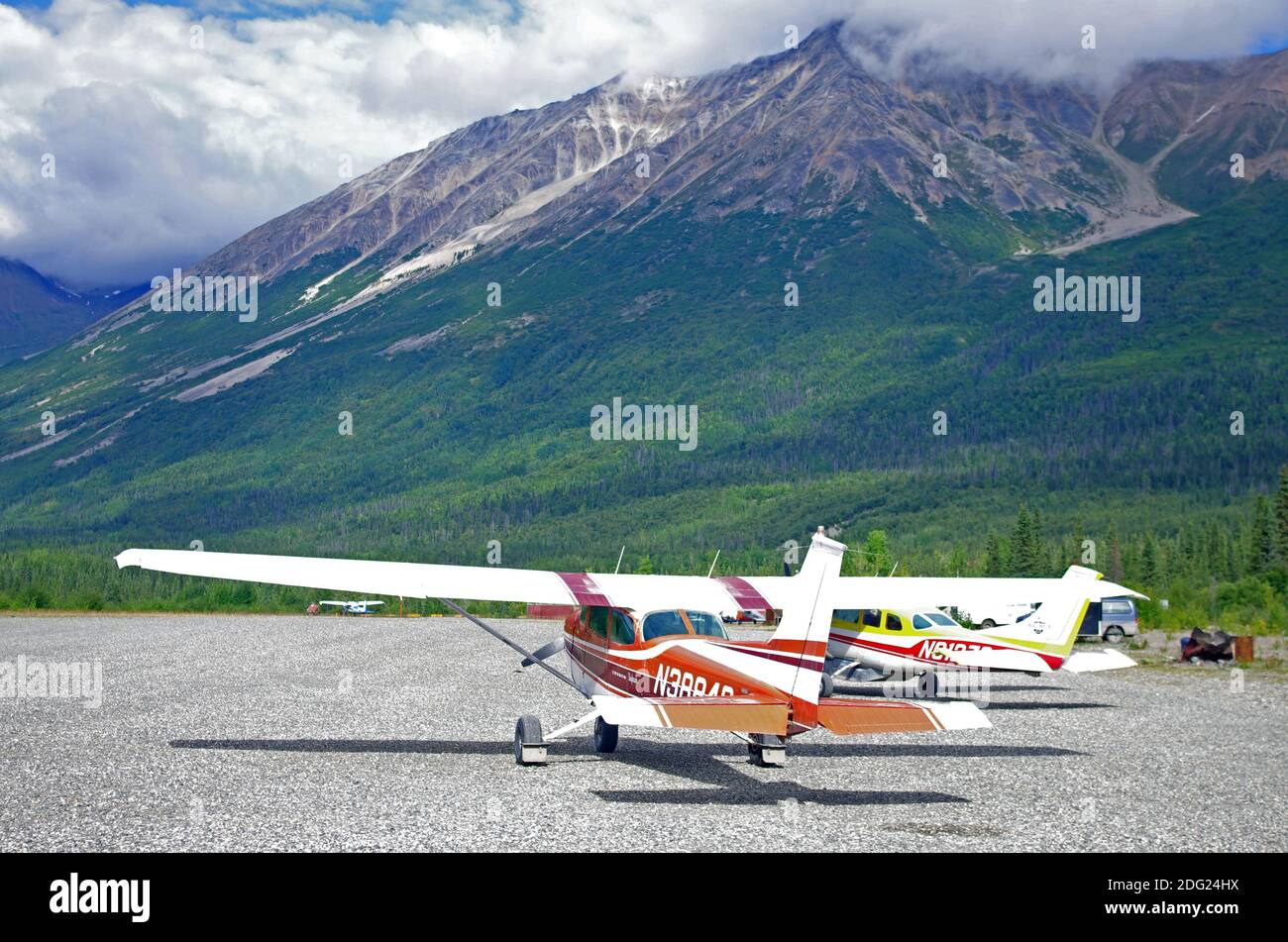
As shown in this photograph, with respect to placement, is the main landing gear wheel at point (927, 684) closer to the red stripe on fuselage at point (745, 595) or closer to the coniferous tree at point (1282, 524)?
the red stripe on fuselage at point (745, 595)

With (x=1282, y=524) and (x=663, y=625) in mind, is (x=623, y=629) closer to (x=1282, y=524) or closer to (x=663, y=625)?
(x=663, y=625)

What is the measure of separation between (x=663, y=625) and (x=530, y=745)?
2155 millimetres

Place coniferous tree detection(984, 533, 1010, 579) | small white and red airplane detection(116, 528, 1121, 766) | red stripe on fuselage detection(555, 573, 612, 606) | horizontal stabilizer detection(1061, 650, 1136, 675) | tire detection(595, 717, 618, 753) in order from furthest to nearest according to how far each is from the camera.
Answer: coniferous tree detection(984, 533, 1010, 579) < horizontal stabilizer detection(1061, 650, 1136, 675) < tire detection(595, 717, 618, 753) < red stripe on fuselage detection(555, 573, 612, 606) < small white and red airplane detection(116, 528, 1121, 766)

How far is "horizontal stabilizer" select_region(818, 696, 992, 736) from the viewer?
1412 cm

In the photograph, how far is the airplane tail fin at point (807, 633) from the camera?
14.4 meters

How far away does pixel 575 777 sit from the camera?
52.1 feet

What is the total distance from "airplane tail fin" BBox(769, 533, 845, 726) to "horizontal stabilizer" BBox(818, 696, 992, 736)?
207mm

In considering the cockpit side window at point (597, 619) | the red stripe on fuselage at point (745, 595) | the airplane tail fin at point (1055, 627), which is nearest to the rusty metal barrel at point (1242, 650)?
the airplane tail fin at point (1055, 627)

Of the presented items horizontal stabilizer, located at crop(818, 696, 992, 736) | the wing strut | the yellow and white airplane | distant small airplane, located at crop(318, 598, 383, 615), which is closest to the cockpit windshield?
the yellow and white airplane

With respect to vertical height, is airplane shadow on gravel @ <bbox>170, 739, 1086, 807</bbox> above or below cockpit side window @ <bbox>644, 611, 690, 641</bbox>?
below

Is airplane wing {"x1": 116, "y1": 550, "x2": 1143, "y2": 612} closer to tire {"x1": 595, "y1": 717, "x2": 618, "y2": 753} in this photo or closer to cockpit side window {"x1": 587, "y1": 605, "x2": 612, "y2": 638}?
cockpit side window {"x1": 587, "y1": 605, "x2": 612, "y2": 638}

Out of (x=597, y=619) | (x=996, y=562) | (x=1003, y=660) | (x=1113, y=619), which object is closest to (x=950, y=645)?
(x=1003, y=660)

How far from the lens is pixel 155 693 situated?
960 inches
